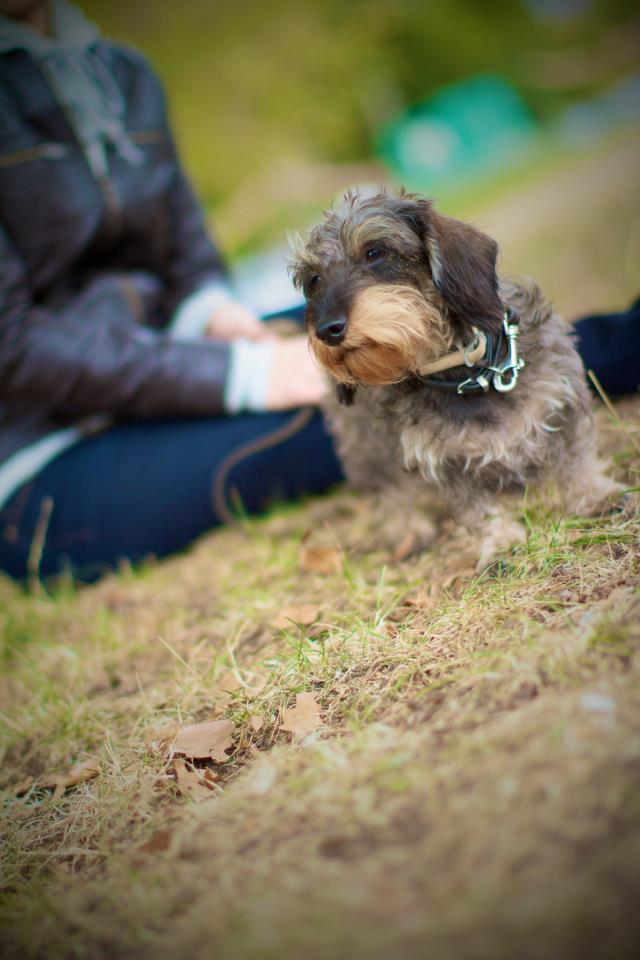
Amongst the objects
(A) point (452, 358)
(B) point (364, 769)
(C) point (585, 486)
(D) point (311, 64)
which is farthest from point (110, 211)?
(D) point (311, 64)

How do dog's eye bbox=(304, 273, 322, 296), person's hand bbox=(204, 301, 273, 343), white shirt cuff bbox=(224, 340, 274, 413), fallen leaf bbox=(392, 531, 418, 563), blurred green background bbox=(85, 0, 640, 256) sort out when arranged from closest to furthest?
1. dog's eye bbox=(304, 273, 322, 296)
2. fallen leaf bbox=(392, 531, 418, 563)
3. white shirt cuff bbox=(224, 340, 274, 413)
4. person's hand bbox=(204, 301, 273, 343)
5. blurred green background bbox=(85, 0, 640, 256)

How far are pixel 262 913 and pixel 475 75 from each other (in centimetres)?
2356

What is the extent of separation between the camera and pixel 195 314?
4.25 metres

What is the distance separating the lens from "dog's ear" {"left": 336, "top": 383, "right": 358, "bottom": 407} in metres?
2.60

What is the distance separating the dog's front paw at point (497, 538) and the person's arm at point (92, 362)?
5.53ft

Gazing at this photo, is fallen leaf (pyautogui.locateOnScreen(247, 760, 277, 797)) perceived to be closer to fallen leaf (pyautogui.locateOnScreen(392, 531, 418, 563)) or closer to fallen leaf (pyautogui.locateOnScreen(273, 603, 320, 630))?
fallen leaf (pyautogui.locateOnScreen(273, 603, 320, 630))

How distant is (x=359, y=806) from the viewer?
4.92ft

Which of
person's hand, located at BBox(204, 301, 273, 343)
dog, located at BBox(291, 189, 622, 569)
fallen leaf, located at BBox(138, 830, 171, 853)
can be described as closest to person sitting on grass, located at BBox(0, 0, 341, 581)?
person's hand, located at BBox(204, 301, 273, 343)

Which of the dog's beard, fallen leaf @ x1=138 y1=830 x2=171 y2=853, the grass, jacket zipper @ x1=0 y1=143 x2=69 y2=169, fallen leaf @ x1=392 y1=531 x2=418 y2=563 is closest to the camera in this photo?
the grass

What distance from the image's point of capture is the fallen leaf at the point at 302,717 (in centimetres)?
195

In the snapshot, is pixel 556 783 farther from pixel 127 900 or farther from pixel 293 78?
pixel 293 78

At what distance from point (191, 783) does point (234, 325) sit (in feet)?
9.33

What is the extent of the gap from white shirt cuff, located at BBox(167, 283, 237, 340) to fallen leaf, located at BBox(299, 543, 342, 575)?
180cm

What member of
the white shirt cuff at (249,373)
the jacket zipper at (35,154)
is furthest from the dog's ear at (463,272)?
the jacket zipper at (35,154)
